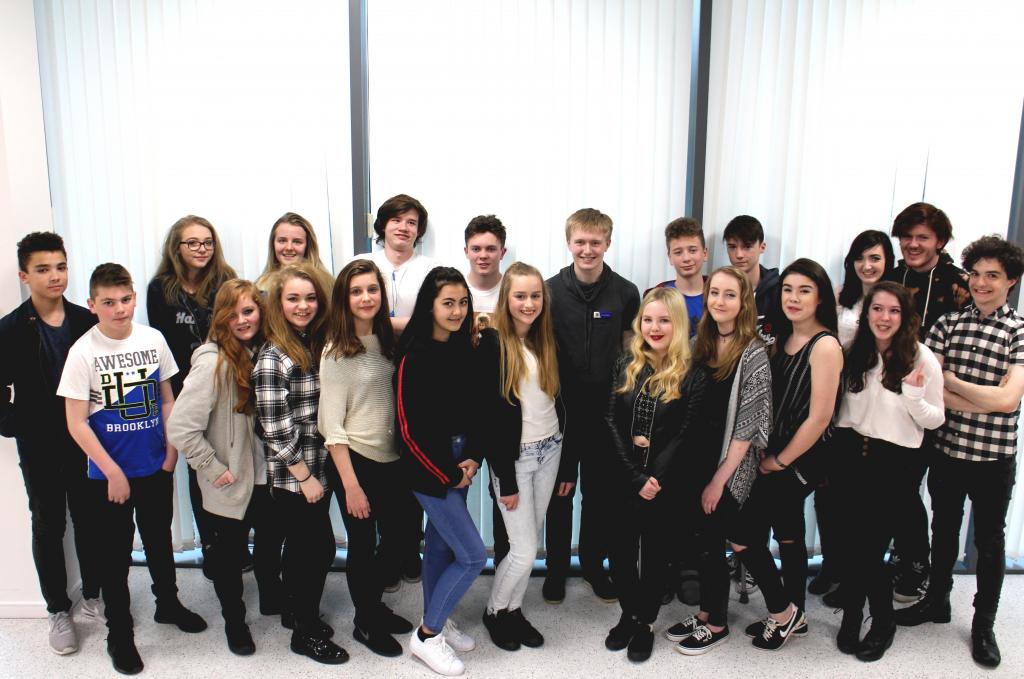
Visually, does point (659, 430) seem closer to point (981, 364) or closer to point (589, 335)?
point (589, 335)

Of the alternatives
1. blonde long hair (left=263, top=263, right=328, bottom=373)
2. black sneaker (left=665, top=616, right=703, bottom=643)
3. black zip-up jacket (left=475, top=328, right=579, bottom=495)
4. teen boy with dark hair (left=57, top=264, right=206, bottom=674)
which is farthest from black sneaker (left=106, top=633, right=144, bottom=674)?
black sneaker (left=665, top=616, right=703, bottom=643)

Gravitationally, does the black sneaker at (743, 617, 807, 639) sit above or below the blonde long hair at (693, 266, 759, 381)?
below

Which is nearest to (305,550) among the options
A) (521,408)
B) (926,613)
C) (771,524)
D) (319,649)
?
Result: (319,649)

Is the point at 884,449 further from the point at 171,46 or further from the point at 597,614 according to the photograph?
the point at 171,46

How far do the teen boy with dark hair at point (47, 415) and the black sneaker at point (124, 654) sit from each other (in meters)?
0.25

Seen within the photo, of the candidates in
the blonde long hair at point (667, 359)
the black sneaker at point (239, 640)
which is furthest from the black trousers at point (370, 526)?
the blonde long hair at point (667, 359)

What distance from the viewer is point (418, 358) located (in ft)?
7.32

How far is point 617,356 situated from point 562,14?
158 cm

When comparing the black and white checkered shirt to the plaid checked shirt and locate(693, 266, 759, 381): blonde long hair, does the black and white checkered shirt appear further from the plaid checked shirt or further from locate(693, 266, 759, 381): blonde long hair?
the plaid checked shirt

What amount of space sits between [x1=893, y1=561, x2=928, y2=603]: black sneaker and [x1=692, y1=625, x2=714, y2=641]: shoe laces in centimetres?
104

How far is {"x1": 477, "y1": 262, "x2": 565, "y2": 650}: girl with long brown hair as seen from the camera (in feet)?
7.67

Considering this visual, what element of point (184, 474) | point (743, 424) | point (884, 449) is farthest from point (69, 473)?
point (884, 449)

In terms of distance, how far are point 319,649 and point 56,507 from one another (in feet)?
3.94

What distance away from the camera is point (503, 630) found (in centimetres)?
262
